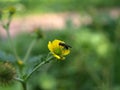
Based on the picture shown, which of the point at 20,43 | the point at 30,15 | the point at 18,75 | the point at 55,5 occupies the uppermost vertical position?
the point at 18,75

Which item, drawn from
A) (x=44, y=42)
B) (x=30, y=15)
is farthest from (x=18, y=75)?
(x=30, y=15)

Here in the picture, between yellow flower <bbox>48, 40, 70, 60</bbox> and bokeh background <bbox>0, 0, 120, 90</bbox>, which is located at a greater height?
yellow flower <bbox>48, 40, 70, 60</bbox>

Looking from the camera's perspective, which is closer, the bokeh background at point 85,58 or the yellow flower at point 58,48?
the yellow flower at point 58,48

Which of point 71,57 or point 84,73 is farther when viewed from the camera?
point 71,57

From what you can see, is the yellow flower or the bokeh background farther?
the bokeh background

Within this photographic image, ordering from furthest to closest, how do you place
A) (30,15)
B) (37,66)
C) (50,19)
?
(50,19), (30,15), (37,66)

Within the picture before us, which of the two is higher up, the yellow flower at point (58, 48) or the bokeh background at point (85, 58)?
the yellow flower at point (58, 48)

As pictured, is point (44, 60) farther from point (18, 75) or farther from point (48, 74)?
point (48, 74)

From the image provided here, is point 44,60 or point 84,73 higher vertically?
point 44,60

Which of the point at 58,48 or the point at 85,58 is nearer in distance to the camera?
the point at 58,48

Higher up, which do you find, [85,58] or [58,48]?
[58,48]

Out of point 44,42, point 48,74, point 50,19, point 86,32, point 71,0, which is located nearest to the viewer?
point 48,74
